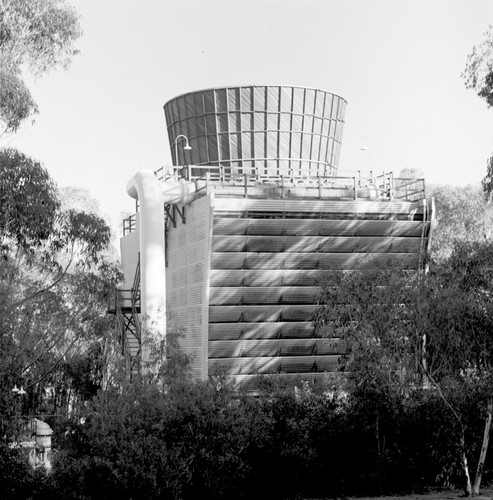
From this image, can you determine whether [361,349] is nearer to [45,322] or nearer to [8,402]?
[8,402]

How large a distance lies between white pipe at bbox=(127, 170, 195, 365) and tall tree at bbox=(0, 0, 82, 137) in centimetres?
1029

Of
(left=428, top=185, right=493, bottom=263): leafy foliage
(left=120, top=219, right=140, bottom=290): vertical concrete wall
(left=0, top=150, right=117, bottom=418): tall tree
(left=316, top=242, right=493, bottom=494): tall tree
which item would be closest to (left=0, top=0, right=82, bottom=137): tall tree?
(left=0, top=150, right=117, bottom=418): tall tree

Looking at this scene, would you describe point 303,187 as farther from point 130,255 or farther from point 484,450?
point 484,450

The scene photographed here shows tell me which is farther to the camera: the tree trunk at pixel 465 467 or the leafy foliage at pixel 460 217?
the leafy foliage at pixel 460 217

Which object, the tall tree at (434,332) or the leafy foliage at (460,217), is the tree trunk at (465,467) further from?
Result: the leafy foliage at (460,217)

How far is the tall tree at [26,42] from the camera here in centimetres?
2059

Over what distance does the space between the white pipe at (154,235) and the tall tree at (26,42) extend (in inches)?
405

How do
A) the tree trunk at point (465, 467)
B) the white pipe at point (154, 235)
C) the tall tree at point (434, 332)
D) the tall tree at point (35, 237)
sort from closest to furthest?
1. the tree trunk at point (465, 467)
2. the tall tree at point (434, 332)
3. the tall tree at point (35, 237)
4. the white pipe at point (154, 235)

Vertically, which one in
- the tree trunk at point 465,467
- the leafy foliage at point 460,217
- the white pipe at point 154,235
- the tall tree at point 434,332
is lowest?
the tree trunk at point 465,467

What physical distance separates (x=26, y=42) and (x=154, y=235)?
1123 centimetres

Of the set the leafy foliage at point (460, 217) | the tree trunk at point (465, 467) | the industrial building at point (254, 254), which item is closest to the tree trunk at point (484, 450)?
the tree trunk at point (465, 467)

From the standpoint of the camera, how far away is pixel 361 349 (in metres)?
17.7

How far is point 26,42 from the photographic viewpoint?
70.2 feet

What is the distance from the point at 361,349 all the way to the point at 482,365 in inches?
91.1
